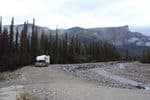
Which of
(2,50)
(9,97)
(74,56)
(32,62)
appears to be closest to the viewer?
(9,97)

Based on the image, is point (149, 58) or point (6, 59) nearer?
point (6, 59)

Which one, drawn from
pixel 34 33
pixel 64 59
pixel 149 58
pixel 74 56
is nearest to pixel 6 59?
pixel 34 33

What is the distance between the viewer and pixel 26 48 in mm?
100312

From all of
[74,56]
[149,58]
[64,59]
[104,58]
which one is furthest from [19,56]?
[149,58]

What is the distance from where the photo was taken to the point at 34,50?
105938 millimetres

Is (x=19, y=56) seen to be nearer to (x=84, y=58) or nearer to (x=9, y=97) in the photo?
(x=84, y=58)

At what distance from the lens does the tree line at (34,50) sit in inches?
3504

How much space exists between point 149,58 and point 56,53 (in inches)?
2542

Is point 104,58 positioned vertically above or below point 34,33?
below

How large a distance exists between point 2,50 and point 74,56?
45431 mm

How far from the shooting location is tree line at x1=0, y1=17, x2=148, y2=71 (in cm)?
8900

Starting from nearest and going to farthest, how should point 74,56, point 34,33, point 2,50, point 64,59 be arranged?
point 2,50 → point 34,33 → point 64,59 → point 74,56

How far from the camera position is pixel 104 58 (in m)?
160

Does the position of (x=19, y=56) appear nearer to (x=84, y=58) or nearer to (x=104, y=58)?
(x=84, y=58)
